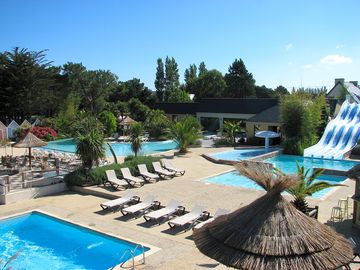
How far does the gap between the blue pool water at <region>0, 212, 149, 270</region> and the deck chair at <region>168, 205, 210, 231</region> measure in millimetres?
1593

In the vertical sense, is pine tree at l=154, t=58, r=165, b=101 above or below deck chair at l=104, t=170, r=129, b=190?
above

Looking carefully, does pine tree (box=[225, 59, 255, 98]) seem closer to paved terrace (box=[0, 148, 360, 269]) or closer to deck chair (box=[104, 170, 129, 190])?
paved terrace (box=[0, 148, 360, 269])

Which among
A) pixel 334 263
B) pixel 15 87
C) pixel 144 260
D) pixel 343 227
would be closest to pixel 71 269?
pixel 144 260

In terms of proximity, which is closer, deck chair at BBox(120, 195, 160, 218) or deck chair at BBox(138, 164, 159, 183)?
deck chair at BBox(120, 195, 160, 218)

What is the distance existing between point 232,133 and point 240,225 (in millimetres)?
26096

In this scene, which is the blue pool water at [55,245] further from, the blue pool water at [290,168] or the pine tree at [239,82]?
the pine tree at [239,82]

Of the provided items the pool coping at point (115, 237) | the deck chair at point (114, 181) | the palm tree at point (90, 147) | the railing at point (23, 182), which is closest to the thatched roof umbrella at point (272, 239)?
the pool coping at point (115, 237)

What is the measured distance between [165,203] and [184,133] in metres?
12.8

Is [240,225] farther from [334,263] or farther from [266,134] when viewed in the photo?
[266,134]

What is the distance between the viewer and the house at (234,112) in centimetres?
3266

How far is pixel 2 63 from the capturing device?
140ft

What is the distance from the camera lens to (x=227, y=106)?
1586 inches

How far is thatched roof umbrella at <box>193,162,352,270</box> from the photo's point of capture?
5.10 m

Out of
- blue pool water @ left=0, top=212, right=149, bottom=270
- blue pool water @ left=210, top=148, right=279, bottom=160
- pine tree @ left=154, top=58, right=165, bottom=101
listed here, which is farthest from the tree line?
blue pool water @ left=0, top=212, right=149, bottom=270
